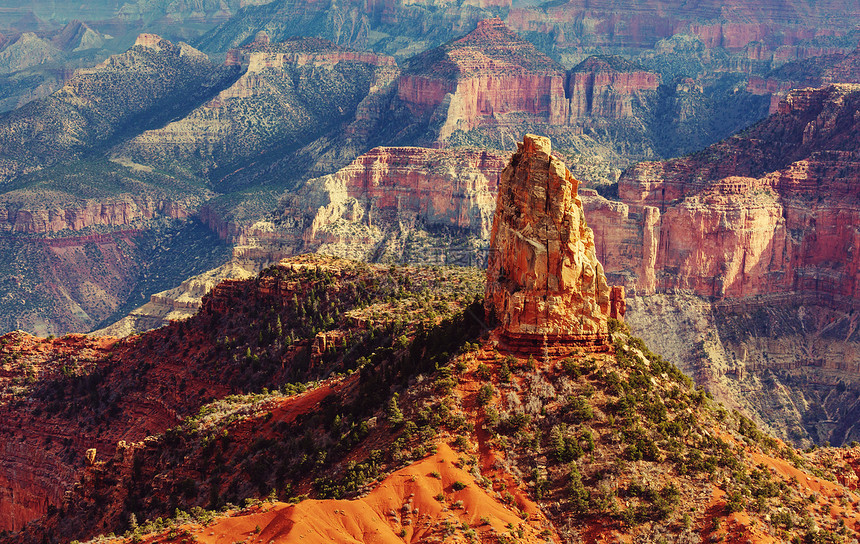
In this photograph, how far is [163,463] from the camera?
6400 centimetres

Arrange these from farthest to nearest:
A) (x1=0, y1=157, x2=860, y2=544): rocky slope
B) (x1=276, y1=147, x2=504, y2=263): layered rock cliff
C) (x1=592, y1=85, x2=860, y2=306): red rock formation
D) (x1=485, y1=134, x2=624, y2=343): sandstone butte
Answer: (x1=276, y1=147, x2=504, y2=263): layered rock cliff
(x1=592, y1=85, x2=860, y2=306): red rock formation
(x1=485, y1=134, x2=624, y2=343): sandstone butte
(x1=0, y1=157, x2=860, y2=544): rocky slope

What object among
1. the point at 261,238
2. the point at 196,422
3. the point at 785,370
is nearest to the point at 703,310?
the point at 785,370

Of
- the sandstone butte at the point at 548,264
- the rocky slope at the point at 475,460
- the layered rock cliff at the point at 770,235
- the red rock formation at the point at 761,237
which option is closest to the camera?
the rocky slope at the point at 475,460

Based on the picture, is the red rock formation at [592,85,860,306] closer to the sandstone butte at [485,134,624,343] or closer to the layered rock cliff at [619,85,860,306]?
the layered rock cliff at [619,85,860,306]

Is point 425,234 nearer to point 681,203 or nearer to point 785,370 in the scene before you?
point 681,203

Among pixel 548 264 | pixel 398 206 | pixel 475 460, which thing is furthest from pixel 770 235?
pixel 475 460

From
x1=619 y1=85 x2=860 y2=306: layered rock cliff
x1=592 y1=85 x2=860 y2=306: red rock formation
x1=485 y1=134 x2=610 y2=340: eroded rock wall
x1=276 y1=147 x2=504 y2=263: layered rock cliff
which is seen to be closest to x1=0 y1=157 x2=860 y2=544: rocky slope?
x1=485 y1=134 x2=610 y2=340: eroded rock wall

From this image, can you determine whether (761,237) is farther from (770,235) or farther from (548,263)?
(548,263)

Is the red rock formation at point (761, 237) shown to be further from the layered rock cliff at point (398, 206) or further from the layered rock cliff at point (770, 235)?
the layered rock cliff at point (398, 206)

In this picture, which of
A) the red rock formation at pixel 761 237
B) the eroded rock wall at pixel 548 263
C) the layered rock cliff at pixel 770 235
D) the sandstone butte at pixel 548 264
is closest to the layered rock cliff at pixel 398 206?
the red rock formation at pixel 761 237

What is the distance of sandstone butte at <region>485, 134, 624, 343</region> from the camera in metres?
49.9

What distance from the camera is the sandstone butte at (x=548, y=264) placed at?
164ft

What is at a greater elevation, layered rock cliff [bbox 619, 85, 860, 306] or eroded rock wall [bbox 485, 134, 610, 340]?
eroded rock wall [bbox 485, 134, 610, 340]

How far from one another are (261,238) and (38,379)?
7622 cm
